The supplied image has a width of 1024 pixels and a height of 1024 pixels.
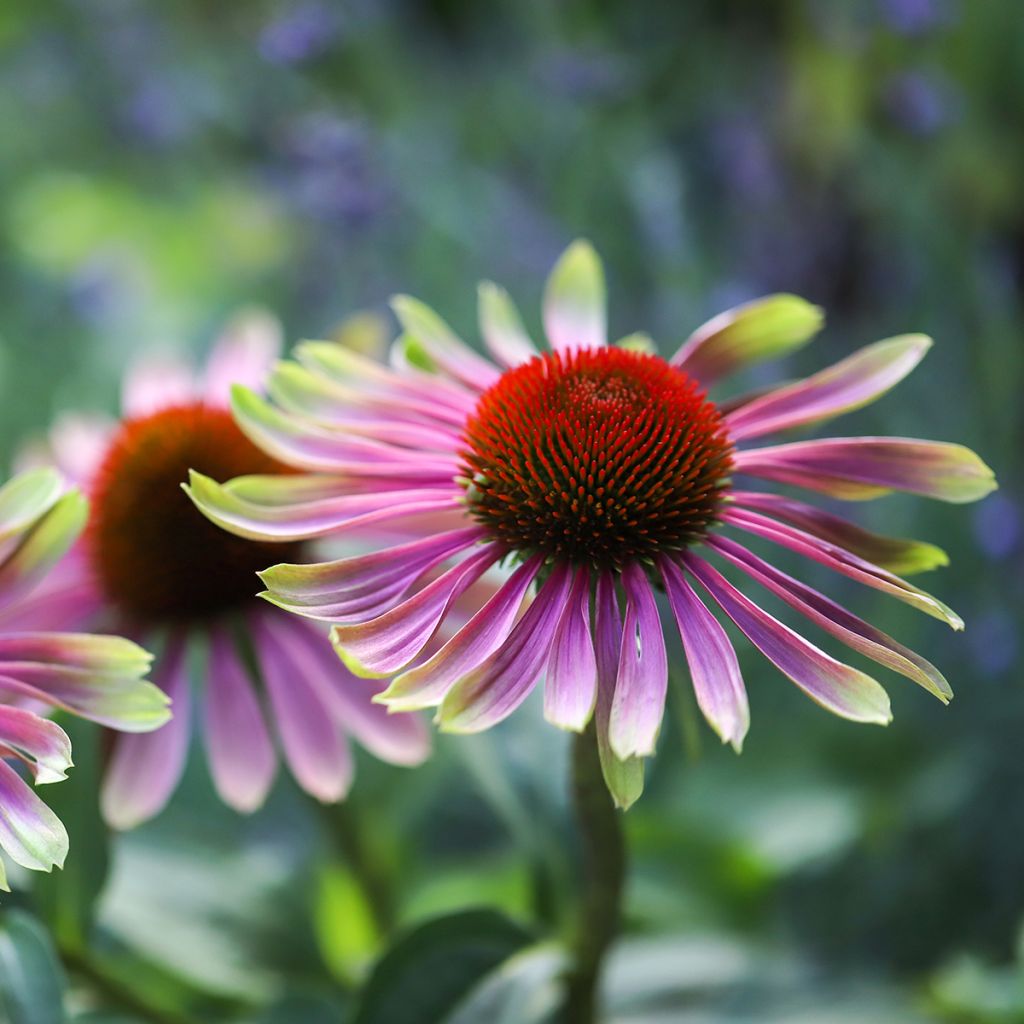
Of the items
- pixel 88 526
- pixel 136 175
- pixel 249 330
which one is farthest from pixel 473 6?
pixel 88 526

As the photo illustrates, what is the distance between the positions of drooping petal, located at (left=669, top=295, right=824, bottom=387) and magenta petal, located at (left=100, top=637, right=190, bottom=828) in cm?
33

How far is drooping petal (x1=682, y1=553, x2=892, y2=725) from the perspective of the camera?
42cm

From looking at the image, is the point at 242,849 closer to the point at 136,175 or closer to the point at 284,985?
the point at 284,985

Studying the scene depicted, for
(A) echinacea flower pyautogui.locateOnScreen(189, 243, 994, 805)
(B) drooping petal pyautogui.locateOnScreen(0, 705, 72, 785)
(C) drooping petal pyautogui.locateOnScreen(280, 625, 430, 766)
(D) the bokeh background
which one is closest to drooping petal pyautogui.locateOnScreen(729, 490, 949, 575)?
(A) echinacea flower pyautogui.locateOnScreen(189, 243, 994, 805)

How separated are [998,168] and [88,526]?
1.52m

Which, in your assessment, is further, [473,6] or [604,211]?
[473,6]

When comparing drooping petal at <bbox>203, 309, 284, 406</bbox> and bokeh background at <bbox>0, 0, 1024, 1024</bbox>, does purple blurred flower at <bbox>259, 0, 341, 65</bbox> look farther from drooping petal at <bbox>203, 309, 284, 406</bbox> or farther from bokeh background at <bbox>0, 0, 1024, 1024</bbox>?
drooping petal at <bbox>203, 309, 284, 406</bbox>

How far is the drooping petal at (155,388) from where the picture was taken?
0.78m

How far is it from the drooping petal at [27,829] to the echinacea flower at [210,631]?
139 millimetres

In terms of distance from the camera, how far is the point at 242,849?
823 mm

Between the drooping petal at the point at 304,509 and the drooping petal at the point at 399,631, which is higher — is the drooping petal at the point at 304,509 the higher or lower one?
the higher one

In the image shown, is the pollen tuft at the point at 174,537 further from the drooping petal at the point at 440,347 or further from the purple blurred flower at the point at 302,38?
the purple blurred flower at the point at 302,38

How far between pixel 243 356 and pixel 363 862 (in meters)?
0.35

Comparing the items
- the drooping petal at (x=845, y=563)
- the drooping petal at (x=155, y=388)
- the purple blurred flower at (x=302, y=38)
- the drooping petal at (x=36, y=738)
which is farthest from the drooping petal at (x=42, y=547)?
the purple blurred flower at (x=302, y=38)
